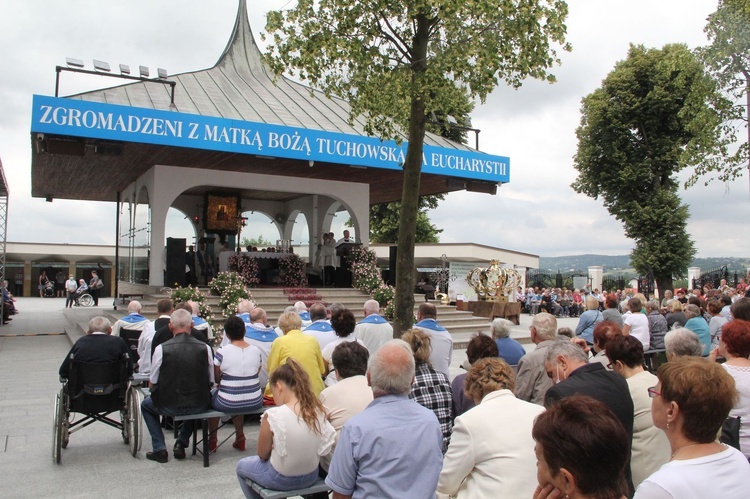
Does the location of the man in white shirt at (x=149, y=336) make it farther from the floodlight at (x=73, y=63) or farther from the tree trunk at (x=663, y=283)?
the tree trunk at (x=663, y=283)

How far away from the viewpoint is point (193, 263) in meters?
19.9

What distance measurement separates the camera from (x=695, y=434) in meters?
2.22

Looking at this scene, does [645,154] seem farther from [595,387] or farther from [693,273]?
[595,387]

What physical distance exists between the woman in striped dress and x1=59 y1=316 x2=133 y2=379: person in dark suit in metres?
0.92

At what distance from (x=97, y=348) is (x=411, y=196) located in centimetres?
366

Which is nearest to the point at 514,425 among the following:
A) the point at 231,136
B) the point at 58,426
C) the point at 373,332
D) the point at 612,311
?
the point at 58,426

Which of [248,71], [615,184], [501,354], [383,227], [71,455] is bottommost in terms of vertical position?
[71,455]

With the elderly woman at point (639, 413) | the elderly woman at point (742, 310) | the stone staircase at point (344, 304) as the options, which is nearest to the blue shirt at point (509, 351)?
the elderly woman at point (639, 413)

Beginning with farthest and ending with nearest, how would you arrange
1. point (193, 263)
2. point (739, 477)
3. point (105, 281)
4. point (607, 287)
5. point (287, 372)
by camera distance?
point (105, 281)
point (607, 287)
point (193, 263)
point (287, 372)
point (739, 477)

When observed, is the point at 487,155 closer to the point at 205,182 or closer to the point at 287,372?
the point at 205,182

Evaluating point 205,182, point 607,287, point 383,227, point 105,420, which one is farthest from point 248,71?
point 607,287

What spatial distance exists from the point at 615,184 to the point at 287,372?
97.0 ft

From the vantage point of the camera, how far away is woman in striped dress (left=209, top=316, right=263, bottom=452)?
235 inches

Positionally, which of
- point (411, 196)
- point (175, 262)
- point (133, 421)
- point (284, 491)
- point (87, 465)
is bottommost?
point (87, 465)
